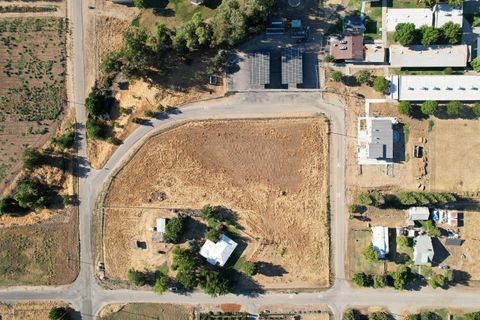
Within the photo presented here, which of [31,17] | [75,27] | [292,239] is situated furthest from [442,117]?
[31,17]

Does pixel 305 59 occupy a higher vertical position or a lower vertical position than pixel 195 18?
lower

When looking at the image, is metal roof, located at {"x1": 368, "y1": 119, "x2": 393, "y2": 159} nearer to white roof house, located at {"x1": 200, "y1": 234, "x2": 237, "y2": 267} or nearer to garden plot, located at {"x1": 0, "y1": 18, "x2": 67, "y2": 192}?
white roof house, located at {"x1": 200, "y1": 234, "x2": 237, "y2": 267}

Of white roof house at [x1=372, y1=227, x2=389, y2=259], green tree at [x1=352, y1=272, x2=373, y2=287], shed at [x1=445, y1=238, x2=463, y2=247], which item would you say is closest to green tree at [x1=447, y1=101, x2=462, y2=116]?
shed at [x1=445, y1=238, x2=463, y2=247]

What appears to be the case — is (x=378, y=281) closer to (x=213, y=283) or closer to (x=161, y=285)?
(x=213, y=283)

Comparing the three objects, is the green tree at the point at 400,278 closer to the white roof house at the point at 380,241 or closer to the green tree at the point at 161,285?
the white roof house at the point at 380,241

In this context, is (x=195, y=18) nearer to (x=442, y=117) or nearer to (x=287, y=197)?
(x=287, y=197)

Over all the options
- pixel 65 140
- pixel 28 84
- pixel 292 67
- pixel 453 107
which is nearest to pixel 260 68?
pixel 292 67

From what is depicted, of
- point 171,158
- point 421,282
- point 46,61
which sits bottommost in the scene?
point 421,282
